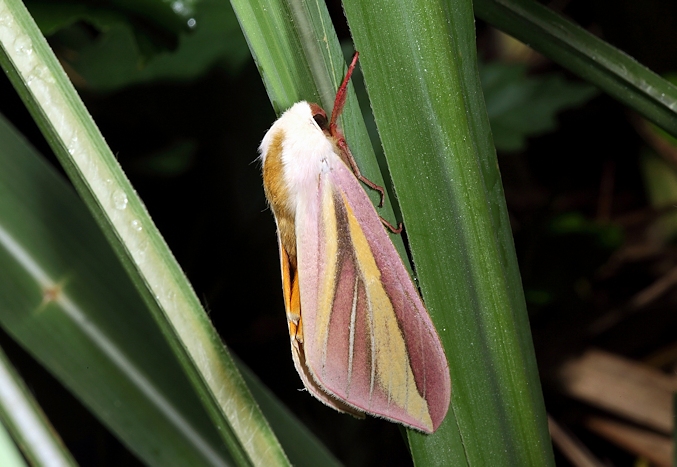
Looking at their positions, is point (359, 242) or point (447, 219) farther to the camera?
point (359, 242)

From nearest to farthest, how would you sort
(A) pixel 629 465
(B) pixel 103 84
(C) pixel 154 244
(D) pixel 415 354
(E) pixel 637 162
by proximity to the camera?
(C) pixel 154 244 < (D) pixel 415 354 < (B) pixel 103 84 < (A) pixel 629 465 < (E) pixel 637 162

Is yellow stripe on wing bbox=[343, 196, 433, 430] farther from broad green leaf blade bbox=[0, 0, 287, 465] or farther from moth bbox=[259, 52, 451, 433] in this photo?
broad green leaf blade bbox=[0, 0, 287, 465]

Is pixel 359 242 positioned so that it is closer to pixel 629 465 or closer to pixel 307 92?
pixel 307 92

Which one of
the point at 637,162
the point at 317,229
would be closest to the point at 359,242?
the point at 317,229

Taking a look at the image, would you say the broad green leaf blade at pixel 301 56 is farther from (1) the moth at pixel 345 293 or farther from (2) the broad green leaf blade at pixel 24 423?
(2) the broad green leaf blade at pixel 24 423

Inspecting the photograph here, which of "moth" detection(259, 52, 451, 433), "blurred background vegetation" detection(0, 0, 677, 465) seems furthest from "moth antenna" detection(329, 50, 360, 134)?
"blurred background vegetation" detection(0, 0, 677, 465)

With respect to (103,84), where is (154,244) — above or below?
below
